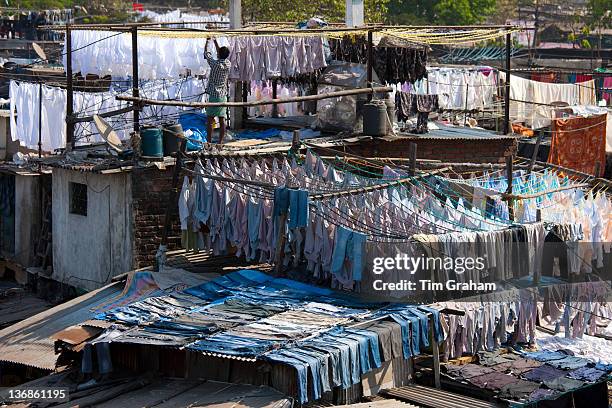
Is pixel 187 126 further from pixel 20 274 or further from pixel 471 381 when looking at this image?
pixel 471 381

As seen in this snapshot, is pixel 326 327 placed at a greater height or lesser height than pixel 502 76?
lesser

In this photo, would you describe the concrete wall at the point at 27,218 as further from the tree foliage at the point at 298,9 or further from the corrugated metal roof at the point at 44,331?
the tree foliage at the point at 298,9

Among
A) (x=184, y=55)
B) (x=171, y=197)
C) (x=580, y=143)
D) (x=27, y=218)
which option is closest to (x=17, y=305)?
(x=27, y=218)

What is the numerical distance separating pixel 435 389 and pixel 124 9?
39063mm

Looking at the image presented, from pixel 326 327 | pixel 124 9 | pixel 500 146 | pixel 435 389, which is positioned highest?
pixel 124 9

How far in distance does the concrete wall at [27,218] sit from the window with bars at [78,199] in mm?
2248

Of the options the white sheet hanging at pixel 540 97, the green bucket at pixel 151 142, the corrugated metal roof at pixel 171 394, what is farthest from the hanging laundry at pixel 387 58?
the white sheet hanging at pixel 540 97

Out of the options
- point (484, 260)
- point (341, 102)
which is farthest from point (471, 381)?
point (341, 102)

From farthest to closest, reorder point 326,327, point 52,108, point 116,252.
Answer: point 52,108 < point 116,252 < point 326,327

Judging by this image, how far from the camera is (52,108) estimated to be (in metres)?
21.6

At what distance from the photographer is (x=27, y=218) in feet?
59.8

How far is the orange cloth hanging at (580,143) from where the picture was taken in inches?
1009

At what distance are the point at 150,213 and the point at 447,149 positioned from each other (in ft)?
17.2

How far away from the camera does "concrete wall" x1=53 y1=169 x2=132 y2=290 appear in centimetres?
1491
